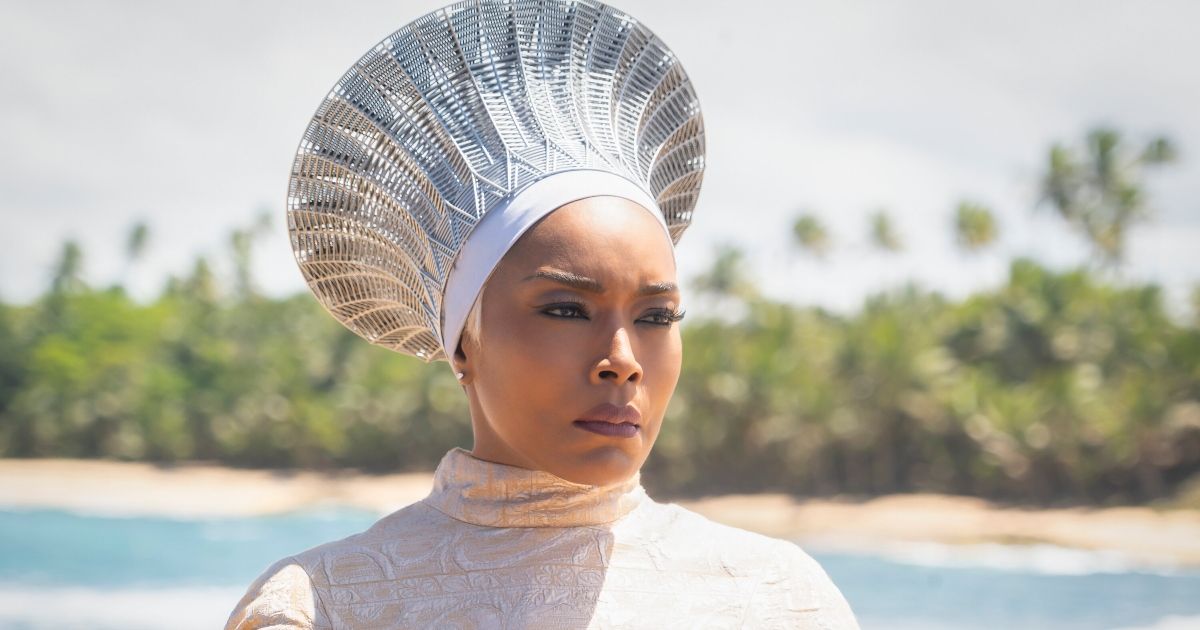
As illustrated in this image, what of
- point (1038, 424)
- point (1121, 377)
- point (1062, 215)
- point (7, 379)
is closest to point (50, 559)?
point (7, 379)

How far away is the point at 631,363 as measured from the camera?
4.86ft

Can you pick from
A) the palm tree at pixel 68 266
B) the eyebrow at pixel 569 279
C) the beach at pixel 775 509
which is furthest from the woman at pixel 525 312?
the palm tree at pixel 68 266

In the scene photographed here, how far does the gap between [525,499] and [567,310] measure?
0.29 meters

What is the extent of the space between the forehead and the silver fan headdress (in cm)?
2

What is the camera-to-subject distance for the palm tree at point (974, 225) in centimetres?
3516

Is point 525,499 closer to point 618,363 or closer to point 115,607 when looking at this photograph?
point 618,363

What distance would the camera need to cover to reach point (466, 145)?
1.66 meters

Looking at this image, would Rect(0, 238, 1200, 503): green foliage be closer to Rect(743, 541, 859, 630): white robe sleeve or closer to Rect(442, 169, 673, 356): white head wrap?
Rect(743, 541, 859, 630): white robe sleeve

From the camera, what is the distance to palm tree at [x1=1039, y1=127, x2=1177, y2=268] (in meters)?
32.1

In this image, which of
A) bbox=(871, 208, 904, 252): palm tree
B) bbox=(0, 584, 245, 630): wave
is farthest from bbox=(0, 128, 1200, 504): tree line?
bbox=(0, 584, 245, 630): wave

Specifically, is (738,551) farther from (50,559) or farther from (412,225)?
(50,559)

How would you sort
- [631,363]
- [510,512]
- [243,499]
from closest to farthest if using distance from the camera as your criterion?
[631,363], [510,512], [243,499]

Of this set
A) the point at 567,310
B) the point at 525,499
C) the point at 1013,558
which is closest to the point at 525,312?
the point at 567,310

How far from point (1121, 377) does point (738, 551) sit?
80.5 feet
